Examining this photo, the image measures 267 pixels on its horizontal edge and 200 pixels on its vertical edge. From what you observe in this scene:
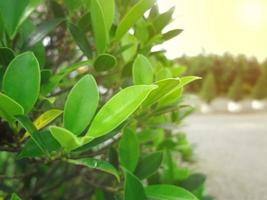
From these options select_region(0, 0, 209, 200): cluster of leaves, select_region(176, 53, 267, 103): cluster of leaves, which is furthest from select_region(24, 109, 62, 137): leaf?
select_region(176, 53, 267, 103): cluster of leaves

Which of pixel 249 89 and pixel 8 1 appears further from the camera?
pixel 249 89

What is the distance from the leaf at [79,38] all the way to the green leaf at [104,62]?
55 mm

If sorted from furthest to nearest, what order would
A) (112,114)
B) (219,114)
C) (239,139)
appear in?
(219,114) < (239,139) < (112,114)

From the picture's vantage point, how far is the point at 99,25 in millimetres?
581

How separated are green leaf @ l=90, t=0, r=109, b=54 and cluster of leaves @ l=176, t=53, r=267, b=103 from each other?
384 inches

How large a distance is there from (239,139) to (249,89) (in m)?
5.64

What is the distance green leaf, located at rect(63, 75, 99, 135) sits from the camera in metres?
0.48

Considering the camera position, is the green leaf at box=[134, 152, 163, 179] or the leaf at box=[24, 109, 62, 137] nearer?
the leaf at box=[24, 109, 62, 137]

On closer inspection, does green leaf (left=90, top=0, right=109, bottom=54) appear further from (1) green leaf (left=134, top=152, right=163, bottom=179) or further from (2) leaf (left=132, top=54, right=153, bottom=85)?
(1) green leaf (left=134, top=152, right=163, bottom=179)

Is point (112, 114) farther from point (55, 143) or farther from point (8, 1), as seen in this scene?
point (8, 1)

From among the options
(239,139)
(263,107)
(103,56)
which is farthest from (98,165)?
(263,107)

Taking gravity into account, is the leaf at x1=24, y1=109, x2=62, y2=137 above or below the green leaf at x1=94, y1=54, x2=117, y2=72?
below

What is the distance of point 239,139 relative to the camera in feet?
16.9

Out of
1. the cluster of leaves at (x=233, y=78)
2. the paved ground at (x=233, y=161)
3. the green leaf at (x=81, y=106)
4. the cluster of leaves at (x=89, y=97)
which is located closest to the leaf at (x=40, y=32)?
the cluster of leaves at (x=89, y=97)
